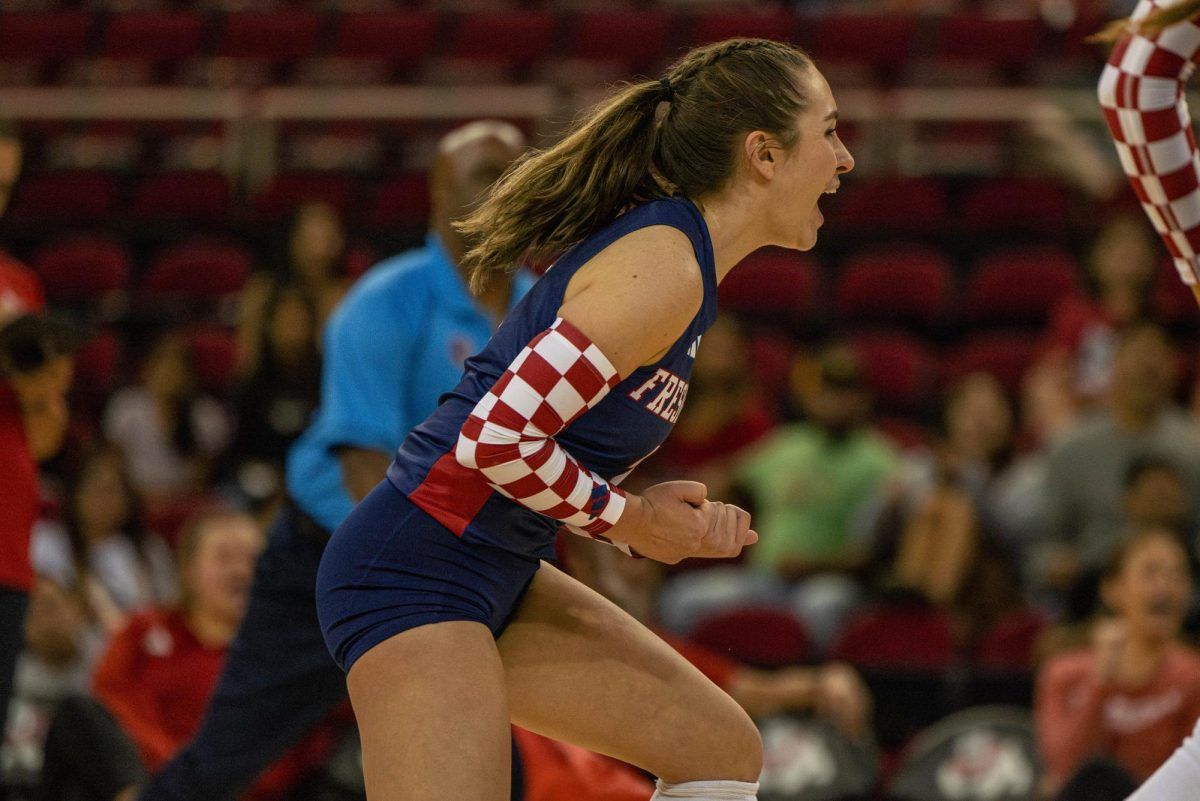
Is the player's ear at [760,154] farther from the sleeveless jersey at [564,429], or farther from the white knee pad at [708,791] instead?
the white knee pad at [708,791]

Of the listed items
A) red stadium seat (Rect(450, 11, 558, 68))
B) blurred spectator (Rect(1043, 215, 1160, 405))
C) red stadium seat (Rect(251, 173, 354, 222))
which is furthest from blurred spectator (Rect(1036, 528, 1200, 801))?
red stadium seat (Rect(450, 11, 558, 68))

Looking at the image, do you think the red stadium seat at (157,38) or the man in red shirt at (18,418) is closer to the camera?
the man in red shirt at (18,418)

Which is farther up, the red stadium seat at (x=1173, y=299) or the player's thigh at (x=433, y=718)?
the player's thigh at (x=433, y=718)

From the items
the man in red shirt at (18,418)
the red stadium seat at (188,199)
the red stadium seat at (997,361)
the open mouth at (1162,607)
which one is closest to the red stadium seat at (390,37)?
the red stadium seat at (188,199)

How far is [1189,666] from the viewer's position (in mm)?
5520

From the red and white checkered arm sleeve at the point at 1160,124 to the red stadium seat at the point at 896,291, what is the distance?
6.18m

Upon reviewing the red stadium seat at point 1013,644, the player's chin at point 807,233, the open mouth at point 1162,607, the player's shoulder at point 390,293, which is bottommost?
the red stadium seat at point 1013,644

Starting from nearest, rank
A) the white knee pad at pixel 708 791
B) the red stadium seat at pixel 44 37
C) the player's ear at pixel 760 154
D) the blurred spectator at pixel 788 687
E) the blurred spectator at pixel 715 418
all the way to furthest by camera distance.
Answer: the player's ear at pixel 760 154 → the white knee pad at pixel 708 791 → the blurred spectator at pixel 788 687 → the blurred spectator at pixel 715 418 → the red stadium seat at pixel 44 37

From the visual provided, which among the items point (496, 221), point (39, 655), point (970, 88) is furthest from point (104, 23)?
point (496, 221)

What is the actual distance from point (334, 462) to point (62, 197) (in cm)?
821

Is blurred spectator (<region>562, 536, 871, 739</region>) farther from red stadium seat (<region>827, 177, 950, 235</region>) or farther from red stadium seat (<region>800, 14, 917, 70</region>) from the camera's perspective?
red stadium seat (<region>800, 14, 917, 70</region>)

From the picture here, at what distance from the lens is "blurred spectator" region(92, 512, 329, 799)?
5500 millimetres

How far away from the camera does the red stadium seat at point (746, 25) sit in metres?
11.8

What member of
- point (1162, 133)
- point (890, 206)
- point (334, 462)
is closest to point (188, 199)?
point (890, 206)
